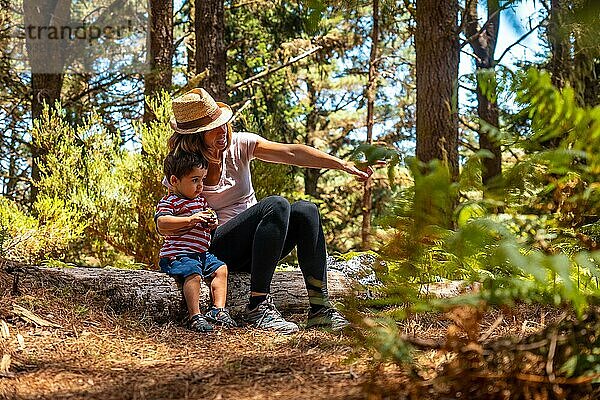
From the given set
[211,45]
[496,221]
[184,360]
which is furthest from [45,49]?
[496,221]

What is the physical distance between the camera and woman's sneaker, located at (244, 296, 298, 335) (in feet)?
9.09

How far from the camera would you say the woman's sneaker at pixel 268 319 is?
2772mm

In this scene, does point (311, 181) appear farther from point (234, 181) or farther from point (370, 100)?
point (234, 181)

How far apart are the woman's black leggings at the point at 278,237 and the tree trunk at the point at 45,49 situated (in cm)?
648

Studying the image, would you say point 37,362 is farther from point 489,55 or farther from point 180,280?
point 489,55

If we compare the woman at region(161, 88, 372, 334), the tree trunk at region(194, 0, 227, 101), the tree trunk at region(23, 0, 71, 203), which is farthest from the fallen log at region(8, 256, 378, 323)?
the tree trunk at region(23, 0, 71, 203)

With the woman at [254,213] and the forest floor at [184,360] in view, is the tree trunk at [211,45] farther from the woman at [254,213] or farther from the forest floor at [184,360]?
the forest floor at [184,360]

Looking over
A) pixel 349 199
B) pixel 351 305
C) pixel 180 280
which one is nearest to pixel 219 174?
pixel 180 280

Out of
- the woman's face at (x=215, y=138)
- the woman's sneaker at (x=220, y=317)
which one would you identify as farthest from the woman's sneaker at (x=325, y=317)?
the woman's face at (x=215, y=138)

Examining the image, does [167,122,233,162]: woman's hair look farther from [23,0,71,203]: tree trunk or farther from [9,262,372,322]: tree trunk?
[23,0,71,203]: tree trunk

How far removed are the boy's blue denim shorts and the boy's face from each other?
288 millimetres

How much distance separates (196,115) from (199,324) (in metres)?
0.97

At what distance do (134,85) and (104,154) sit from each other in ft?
12.3

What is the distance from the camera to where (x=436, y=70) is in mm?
4754
